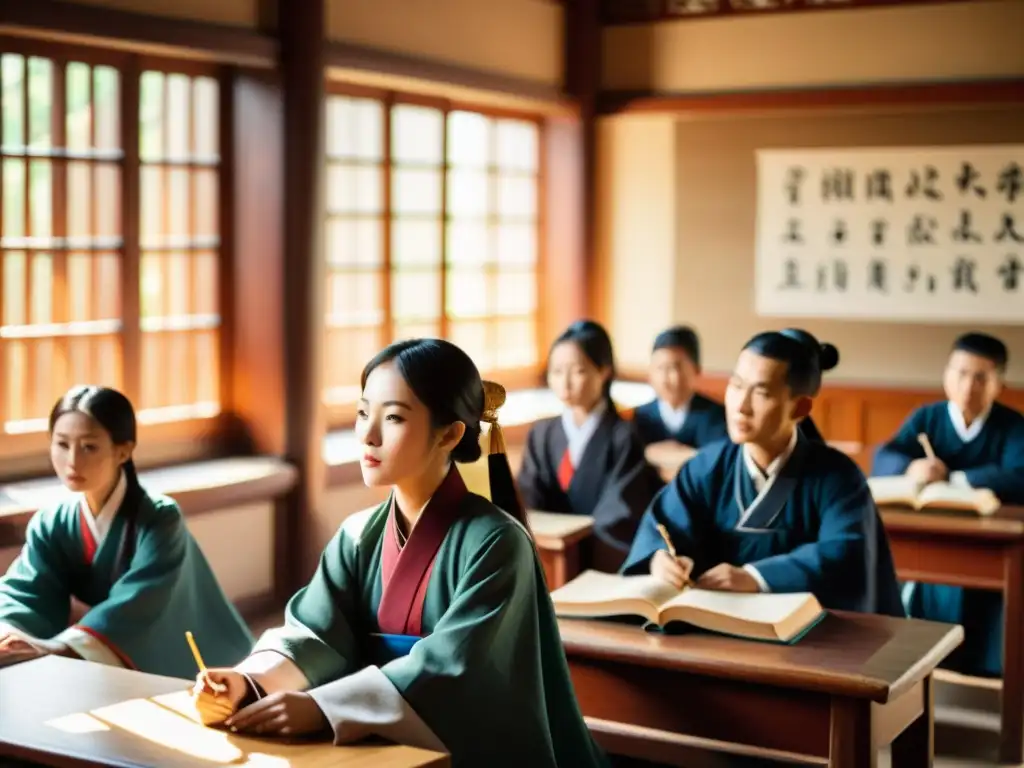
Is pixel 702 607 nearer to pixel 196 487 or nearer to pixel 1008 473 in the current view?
pixel 1008 473

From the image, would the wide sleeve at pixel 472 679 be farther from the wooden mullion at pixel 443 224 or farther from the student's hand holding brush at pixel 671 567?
the wooden mullion at pixel 443 224

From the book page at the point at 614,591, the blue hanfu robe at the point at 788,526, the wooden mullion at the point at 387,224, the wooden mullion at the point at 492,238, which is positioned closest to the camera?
the book page at the point at 614,591

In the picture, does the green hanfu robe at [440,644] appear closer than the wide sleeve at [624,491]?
Yes

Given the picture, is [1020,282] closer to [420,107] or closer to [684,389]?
[684,389]

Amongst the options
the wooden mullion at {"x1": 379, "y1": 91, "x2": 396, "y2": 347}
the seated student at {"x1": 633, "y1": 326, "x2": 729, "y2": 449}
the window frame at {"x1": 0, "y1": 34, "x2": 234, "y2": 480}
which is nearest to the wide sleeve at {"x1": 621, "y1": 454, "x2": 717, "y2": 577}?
the seated student at {"x1": 633, "y1": 326, "x2": 729, "y2": 449}

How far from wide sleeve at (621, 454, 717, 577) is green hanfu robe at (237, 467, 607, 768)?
3.03 feet

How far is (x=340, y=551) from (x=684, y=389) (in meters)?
3.38

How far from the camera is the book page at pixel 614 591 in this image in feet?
10.1

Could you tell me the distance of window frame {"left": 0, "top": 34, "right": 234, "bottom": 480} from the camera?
16.7 ft

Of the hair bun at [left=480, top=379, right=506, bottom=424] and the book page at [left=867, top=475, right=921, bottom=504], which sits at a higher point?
the hair bun at [left=480, top=379, right=506, bottom=424]

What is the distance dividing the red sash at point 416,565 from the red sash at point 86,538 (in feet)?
4.25

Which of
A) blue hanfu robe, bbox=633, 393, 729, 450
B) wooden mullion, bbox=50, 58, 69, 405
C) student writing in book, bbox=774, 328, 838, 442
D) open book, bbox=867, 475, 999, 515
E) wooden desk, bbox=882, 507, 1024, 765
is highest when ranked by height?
wooden mullion, bbox=50, 58, 69, 405

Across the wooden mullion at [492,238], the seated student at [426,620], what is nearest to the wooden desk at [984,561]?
the seated student at [426,620]

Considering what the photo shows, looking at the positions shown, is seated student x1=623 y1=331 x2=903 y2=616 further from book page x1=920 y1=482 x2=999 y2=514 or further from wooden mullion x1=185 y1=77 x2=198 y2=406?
wooden mullion x1=185 y1=77 x2=198 y2=406
